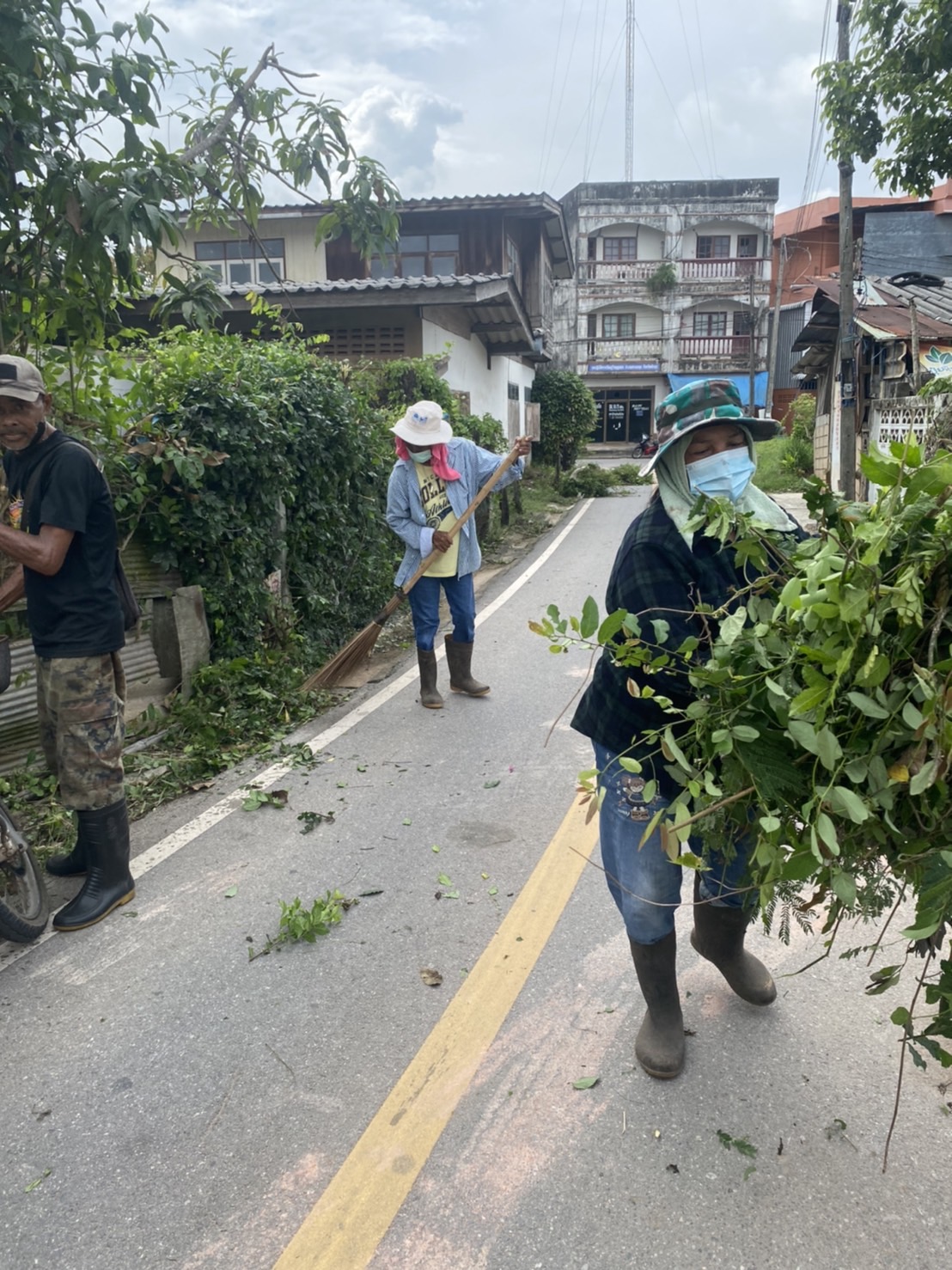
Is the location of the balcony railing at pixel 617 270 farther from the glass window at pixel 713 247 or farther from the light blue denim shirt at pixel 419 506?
the light blue denim shirt at pixel 419 506

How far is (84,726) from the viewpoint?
11.3 feet

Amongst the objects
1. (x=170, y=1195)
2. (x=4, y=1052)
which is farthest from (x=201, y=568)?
(x=170, y=1195)

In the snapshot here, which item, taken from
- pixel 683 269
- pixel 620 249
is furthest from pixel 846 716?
pixel 620 249

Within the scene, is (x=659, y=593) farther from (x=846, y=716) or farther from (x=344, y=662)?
(x=344, y=662)

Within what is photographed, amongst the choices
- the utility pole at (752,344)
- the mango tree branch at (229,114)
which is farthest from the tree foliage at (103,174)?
the utility pole at (752,344)

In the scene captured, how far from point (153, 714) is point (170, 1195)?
143 inches

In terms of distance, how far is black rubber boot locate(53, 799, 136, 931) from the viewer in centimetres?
344

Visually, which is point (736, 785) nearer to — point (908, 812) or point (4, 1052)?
point (908, 812)

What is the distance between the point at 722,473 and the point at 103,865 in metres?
2.76

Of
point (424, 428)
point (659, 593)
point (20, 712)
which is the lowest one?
point (20, 712)

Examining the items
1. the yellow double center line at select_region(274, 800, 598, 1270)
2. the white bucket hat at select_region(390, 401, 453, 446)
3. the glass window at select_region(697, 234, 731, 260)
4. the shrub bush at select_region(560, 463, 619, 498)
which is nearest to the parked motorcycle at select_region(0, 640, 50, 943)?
the yellow double center line at select_region(274, 800, 598, 1270)

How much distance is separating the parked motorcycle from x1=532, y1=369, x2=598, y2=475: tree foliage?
22719mm

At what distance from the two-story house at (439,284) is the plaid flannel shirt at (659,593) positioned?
1127 cm

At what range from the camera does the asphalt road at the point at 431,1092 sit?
6.63 ft
